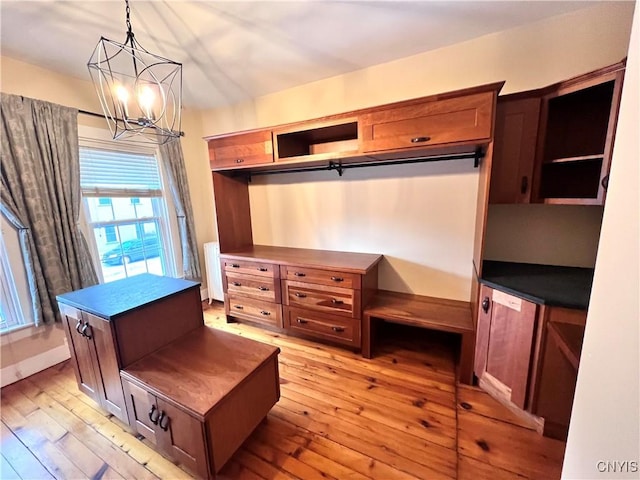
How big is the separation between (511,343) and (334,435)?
1.22m

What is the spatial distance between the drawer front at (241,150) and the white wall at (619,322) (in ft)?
7.19

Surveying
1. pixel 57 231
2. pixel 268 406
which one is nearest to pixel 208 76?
pixel 57 231

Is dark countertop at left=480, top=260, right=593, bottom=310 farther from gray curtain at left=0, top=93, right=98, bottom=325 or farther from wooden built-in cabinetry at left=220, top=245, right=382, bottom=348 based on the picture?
gray curtain at left=0, top=93, right=98, bottom=325

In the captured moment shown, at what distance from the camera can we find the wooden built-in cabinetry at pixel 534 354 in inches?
54.0

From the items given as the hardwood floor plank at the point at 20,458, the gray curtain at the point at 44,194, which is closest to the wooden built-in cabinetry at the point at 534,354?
the hardwood floor plank at the point at 20,458

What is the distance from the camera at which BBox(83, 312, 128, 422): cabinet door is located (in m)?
1.43

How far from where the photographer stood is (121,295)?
1642mm

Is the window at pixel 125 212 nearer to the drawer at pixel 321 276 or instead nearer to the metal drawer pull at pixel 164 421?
the drawer at pixel 321 276

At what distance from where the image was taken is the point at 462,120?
5.49 ft

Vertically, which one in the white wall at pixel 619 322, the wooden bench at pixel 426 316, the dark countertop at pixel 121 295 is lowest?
the wooden bench at pixel 426 316

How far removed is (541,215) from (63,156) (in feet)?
12.8

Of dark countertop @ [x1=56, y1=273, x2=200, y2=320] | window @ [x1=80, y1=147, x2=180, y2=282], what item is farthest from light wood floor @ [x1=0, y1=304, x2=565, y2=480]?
window @ [x1=80, y1=147, x2=180, y2=282]

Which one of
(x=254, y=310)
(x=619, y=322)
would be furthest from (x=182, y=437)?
(x=619, y=322)

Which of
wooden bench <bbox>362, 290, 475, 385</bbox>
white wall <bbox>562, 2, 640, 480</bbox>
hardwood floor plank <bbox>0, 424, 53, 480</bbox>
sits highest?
white wall <bbox>562, 2, 640, 480</bbox>
